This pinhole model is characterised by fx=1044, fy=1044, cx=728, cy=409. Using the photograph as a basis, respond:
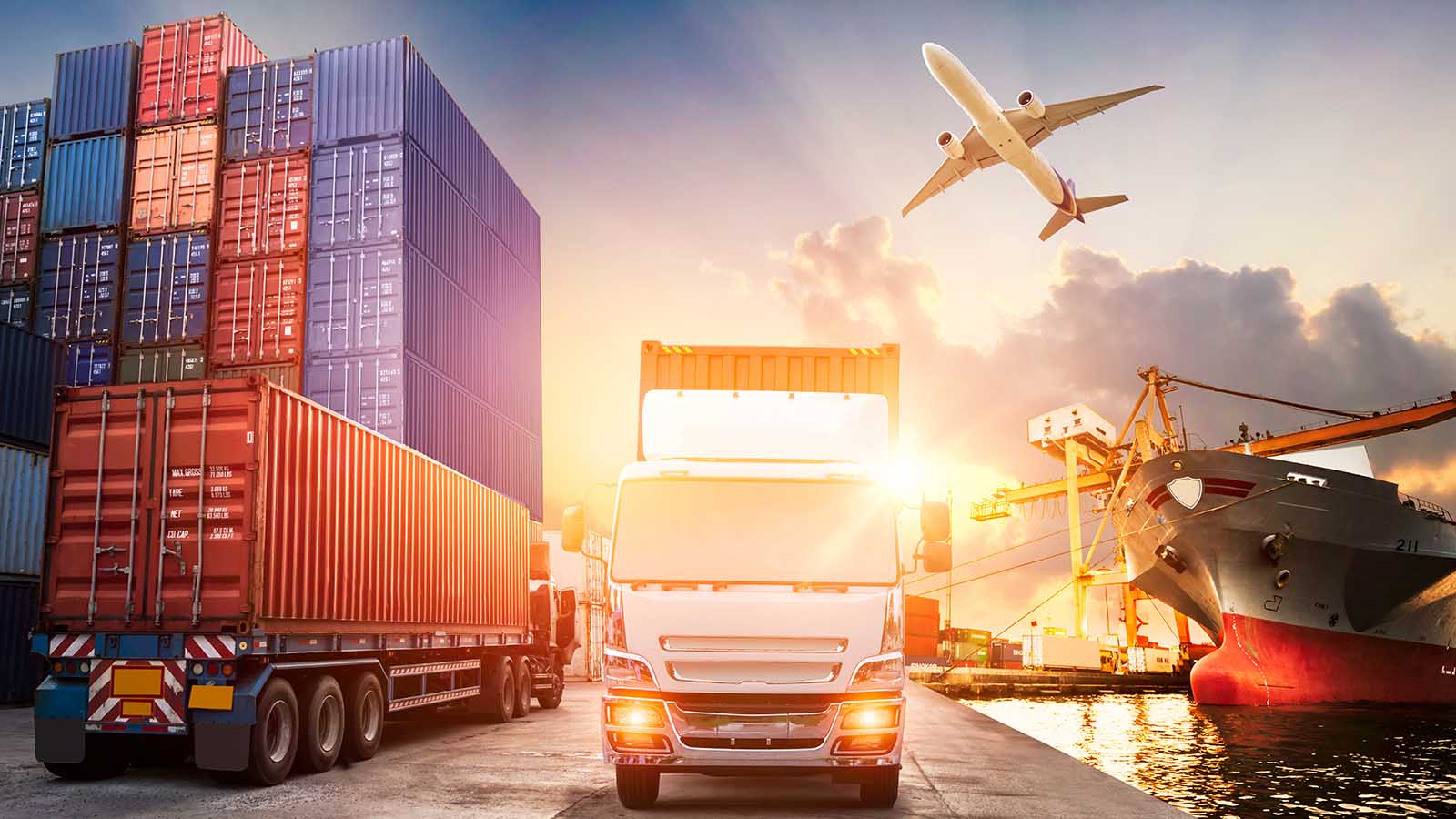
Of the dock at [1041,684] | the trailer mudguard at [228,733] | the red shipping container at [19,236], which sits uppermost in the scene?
the red shipping container at [19,236]

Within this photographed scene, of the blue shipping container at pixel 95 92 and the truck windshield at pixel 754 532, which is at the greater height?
the blue shipping container at pixel 95 92

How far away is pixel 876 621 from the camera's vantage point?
764 cm

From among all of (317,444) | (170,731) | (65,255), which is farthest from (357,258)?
(170,731)

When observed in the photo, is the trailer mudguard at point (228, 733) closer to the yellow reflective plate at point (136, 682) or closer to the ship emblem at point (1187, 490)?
the yellow reflective plate at point (136, 682)

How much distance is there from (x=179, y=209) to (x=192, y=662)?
85.4ft

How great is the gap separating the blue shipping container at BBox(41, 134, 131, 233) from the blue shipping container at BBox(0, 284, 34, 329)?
207 centimetres

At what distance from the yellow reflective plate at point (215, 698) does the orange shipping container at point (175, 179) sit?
25308 mm

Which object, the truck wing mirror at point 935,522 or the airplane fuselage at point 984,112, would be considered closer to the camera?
the truck wing mirror at point 935,522

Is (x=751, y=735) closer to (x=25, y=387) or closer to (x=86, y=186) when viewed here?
(x=25, y=387)

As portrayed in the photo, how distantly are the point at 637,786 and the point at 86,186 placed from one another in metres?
32.9

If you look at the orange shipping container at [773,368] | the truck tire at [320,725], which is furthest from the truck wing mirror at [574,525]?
the truck tire at [320,725]

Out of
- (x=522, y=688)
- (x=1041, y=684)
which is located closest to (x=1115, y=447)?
(x=1041, y=684)

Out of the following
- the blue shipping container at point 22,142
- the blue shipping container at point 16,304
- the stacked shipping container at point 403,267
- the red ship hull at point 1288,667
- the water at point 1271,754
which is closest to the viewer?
the water at point 1271,754

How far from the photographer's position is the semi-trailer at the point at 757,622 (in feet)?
24.9
